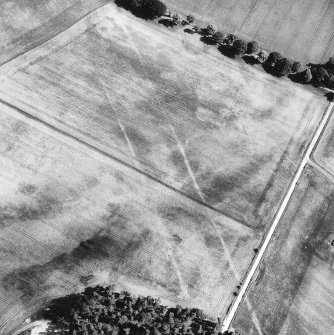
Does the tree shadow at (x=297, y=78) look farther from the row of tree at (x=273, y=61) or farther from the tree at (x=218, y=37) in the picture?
the tree at (x=218, y=37)

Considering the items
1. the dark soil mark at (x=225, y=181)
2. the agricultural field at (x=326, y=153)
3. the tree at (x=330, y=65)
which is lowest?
the dark soil mark at (x=225, y=181)

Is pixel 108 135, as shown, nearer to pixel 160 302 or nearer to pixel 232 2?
pixel 160 302

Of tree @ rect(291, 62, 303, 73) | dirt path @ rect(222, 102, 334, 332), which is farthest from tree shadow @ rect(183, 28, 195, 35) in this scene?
dirt path @ rect(222, 102, 334, 332)

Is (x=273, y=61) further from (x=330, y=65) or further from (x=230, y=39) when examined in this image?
(x=330, y=65)

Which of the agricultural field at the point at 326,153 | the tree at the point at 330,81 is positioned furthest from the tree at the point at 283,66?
the agricultural field at the point at 326,153

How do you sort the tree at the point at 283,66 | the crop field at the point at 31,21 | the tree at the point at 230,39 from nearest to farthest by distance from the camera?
the crop field at the point at 31,21 → the tree at the point at 283,66 → the tree at the point at 230,39

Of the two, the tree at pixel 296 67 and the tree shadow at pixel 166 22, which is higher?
the tree at pixel 296 67

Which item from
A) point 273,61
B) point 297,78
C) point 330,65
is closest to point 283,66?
point 273,61

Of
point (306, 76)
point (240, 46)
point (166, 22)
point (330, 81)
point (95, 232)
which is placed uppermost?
point (330, 81)

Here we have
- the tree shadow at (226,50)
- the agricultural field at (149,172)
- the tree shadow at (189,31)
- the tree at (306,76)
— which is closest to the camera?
the agricultural field at (149,172)
